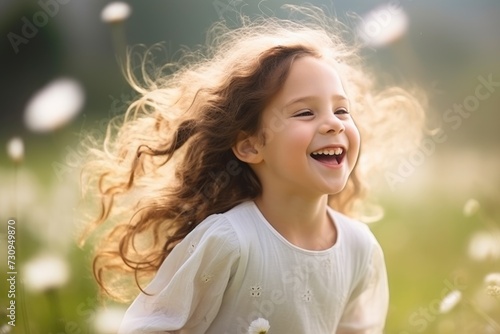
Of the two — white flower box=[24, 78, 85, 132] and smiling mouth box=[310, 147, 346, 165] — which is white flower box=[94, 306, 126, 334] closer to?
white flower box=[24, 78, 85, 132]

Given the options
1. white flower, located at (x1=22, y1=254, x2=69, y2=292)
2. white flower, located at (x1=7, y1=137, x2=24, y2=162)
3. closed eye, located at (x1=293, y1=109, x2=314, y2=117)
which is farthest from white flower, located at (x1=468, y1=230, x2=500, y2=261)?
white flower, located at (x1=7, y1=137, x2=24, y2=162)

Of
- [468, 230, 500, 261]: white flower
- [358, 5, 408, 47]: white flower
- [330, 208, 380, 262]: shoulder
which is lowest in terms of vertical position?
[468, 230, 500, 261]: white flower

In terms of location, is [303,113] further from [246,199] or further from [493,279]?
[493,279]

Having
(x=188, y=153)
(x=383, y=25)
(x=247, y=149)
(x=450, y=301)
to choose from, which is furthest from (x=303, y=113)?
(x=383, y=25)

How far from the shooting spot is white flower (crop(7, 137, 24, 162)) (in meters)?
2.24

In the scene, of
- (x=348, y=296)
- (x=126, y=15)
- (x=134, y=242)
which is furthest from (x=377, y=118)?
(x=126, y=15)

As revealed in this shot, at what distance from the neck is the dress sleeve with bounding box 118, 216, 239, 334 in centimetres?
13

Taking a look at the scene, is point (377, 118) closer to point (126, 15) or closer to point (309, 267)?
point (309, 267)

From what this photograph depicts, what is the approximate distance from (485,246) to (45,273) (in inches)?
51.8

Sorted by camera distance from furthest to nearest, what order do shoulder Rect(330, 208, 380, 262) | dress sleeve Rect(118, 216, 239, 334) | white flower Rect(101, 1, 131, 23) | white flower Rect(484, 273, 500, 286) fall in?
white flower Rect(101, 1, 131, 23), white flower Rect(484, 273, 500, 286), shoulder Rect(330, 208, 380, 262), dress sleeve Rect(118, 216, 239, 334)

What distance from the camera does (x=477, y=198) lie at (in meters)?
2.62

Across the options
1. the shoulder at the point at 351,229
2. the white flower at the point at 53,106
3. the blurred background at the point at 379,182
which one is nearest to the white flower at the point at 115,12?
the blurred background at the point at 379,182

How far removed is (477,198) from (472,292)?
371mm

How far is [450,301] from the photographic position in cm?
227
